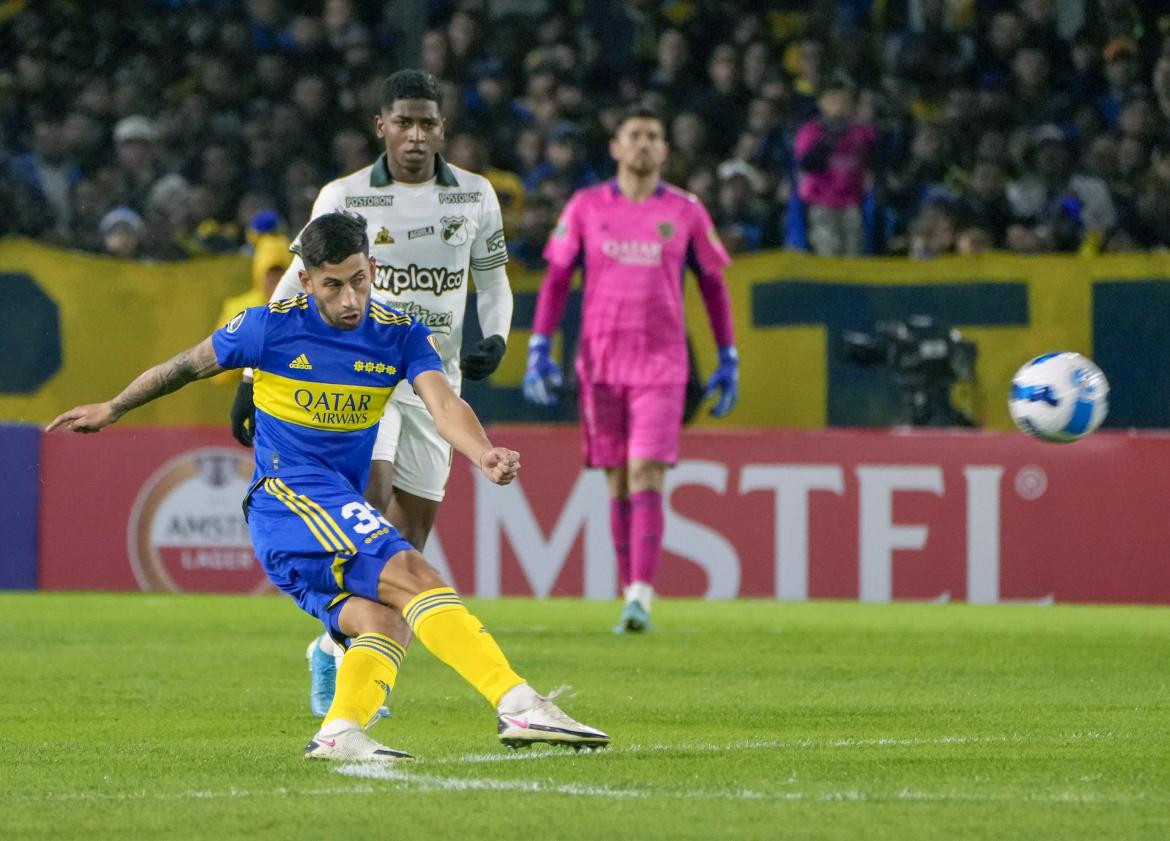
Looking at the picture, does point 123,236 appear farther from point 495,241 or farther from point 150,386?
point 150,386

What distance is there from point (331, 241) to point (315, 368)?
14.1 inches

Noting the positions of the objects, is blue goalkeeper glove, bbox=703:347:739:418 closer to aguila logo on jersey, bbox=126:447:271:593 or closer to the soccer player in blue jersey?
aguila logo on jersey, bbox=126:447:271:593

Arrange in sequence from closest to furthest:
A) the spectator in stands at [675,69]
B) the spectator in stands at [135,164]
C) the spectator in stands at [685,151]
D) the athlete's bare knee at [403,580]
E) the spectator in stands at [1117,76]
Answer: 1. the athlete's bare knee at [403,580]
2. the spectator in stands at [1117,76]
3. the spectator in stands at [685,151]
4. the spectator in stands at [675,69]
5. the spectator in stands at [135,164]

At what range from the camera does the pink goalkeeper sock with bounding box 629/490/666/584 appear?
10422mm

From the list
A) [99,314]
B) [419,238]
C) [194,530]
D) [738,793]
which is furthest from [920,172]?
[738,793]

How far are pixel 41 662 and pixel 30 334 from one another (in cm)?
428

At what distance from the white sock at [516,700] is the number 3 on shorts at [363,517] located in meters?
0.59

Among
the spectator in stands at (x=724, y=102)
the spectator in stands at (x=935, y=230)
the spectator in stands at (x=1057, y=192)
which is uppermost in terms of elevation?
the spectator in stands at (x=724, y=102)

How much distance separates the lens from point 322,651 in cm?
702

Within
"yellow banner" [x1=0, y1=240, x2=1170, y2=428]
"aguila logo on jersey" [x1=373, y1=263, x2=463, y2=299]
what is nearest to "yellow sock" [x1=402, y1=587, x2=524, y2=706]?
"aguila logo on jersey" [x1=373, y1=263, x2=463, y2=299]

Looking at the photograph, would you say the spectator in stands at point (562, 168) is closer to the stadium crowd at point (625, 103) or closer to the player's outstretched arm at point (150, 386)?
the stadium crowd at point (625, 103)

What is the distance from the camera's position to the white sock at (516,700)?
18.4ft

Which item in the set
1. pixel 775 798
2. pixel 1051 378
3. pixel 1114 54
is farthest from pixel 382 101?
pixel 1114 54

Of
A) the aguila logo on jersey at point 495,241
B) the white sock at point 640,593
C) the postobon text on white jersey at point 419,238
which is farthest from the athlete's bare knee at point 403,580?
the white sock at point 640,593
